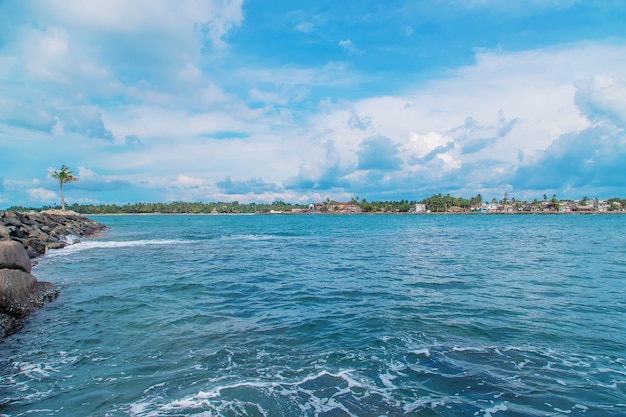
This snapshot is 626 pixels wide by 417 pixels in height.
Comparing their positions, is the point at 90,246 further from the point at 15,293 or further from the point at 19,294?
the point at 15,293

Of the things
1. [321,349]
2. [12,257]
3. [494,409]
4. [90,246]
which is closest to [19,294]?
[12,257]

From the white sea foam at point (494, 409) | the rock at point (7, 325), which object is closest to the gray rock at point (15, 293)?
the rock at point (7, 325)

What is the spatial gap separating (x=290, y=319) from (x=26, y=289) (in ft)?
31.4

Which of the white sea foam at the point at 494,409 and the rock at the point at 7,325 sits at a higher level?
the rock at the point at 7,325

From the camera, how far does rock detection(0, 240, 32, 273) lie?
41.9 feet

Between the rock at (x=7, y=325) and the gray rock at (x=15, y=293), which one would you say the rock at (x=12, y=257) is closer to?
the gray rock at (x=15, y=293)

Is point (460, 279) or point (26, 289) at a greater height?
point (26, 289)

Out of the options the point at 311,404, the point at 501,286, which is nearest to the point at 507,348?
the point at 311,404

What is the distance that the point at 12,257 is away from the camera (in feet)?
43.3

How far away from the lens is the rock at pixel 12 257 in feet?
41.9

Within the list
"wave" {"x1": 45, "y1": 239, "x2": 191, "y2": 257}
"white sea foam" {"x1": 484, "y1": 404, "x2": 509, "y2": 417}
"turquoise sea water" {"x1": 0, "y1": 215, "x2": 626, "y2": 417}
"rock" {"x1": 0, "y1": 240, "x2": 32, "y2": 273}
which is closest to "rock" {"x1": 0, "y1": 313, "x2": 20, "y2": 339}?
"turquoise sea water" {"x1": 0, "y1": 215, "x2": 626, "y2": 417}

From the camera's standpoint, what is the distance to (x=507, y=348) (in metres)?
9.69

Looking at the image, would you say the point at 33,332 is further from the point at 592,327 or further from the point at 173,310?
the point at 592,327

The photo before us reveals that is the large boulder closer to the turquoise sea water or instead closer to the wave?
the turquoise sea water
